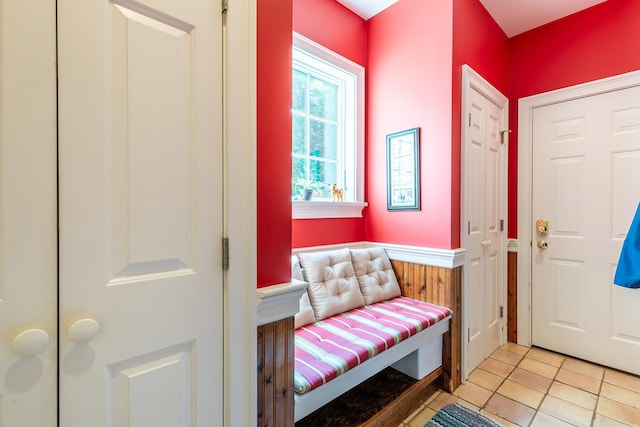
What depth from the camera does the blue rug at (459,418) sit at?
1683mm

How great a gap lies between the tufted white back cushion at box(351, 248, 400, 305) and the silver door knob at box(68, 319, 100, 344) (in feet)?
5.50

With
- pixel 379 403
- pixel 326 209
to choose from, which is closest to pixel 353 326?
pixel 379 403

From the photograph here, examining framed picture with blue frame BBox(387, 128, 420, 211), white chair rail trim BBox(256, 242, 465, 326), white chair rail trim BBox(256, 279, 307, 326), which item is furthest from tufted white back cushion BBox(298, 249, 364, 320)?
white chair rail trim BBox(256, 279, 307, 326)

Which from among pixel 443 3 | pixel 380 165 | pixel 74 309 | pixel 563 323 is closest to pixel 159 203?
pixel 74 309

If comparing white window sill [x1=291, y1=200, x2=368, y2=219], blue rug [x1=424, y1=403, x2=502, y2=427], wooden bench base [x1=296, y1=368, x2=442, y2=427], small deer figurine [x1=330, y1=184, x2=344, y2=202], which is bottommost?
Result: blue rug [x1=424, y1=403, x2=502, y2=427]

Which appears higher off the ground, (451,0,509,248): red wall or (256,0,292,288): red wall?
(451,0,509,248): red wall

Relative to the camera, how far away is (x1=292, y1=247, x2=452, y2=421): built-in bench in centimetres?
134

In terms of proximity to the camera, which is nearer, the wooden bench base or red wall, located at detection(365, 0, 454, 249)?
the wooden bench base

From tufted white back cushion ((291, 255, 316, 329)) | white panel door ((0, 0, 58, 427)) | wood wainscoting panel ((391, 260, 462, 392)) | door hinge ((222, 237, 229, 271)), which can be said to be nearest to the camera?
white panel door ((0, 0, 58, 427))

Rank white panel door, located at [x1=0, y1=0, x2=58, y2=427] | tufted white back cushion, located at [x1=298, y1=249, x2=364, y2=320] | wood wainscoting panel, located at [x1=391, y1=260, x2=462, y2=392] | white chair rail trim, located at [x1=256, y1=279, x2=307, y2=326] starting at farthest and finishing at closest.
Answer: wood wainscoting panel, located at [x1=391, y1=260, x2=462, y2=392], tufted white back cushion, located at [x1=298, y1=249, x2=364, y2=320], white chair rail trim, located at [x1=256, y1=279, x2=307, y2=326], white panel door, located at [x1=0, y1=0, x2=58, y2=427]

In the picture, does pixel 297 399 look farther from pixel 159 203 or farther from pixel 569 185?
pixel 569 185

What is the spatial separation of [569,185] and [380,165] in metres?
1.62

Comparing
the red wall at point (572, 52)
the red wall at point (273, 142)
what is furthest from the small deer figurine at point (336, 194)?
the red wall at point (572, 52)

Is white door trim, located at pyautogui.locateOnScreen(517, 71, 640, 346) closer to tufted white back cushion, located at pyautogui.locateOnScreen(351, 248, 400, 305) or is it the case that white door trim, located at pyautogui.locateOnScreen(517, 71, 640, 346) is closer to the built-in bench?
the built-in bench
